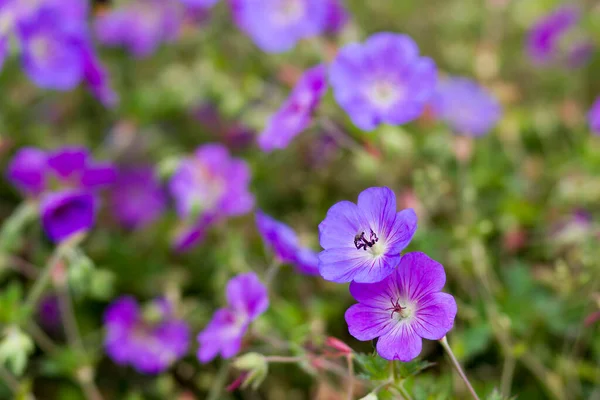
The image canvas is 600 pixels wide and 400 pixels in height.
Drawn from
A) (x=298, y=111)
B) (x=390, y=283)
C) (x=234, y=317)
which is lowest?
(x=234, y=317)

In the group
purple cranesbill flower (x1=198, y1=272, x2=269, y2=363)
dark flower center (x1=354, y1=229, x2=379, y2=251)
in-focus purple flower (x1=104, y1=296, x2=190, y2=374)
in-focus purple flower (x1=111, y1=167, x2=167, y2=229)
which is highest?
in-focus purple flower (x1=111, y1=167, x2=167, y2=229)

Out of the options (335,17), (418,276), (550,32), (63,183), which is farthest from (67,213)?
(550,32)

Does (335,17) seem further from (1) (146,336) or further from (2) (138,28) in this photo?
(1) (146,336)

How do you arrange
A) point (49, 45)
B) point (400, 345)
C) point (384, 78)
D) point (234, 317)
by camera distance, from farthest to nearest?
point (49, 45)
point (384, 78)
point (234, 317)
point (400, 345)

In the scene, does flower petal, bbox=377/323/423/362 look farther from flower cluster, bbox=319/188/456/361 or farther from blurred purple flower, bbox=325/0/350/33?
blurred purple flower, bbox=325/0/350/33

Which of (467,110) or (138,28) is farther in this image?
(138,28)

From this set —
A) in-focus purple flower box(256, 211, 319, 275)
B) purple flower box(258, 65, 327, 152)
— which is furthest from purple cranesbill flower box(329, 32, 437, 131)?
in-focus purple flower box(256, 211, 319, 275)

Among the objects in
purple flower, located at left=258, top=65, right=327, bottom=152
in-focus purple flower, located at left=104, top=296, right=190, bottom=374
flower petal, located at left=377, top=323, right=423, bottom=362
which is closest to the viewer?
flower petal, located at left=377, top=323, right=423, bottom=362

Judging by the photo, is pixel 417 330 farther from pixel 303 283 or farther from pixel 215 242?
pixel 215 242
